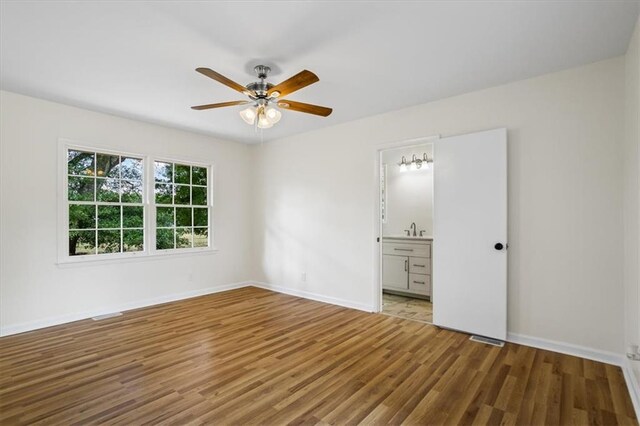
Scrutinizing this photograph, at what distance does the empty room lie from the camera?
2.19 m

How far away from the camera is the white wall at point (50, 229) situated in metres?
3.50

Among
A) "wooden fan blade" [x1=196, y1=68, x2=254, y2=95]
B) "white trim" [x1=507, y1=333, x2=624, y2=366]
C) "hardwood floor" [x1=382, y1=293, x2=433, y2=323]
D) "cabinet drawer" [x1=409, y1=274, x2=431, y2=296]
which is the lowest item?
"hardwood floor" [x1=382, y1=293, x2=433, y2=323]

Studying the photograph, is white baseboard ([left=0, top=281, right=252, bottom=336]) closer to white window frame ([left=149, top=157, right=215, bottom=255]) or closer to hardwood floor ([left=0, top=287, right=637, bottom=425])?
hardwood floor ([left=0, top=287, right=637, bottom=425])

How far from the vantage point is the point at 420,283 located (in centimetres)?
493

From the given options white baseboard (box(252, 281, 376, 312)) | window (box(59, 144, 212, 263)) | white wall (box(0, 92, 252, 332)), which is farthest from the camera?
white baseboard (box(252, 281, 376, 312))

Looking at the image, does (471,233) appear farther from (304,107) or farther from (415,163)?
(415,163)

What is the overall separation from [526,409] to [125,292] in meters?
4.60

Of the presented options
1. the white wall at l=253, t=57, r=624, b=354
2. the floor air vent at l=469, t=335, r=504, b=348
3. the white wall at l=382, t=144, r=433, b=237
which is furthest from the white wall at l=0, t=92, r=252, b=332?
the floor air vent at l=469, t=335, r=504, b=348

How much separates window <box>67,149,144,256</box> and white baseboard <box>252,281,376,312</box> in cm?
213

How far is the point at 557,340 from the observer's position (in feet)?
9.76

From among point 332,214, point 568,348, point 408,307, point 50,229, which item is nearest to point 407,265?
point 408,307

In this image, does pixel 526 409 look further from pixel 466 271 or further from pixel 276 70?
pixel 276 70

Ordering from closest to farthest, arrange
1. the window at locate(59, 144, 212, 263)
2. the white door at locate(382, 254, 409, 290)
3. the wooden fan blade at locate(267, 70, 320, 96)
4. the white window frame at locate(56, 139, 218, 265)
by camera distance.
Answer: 1. the wooden fan blade at locate(267, 70, 320, 96)
2. the white window frame at locate(56, 139, 218, 265)
3. the window at locate(59, 144, 212, 263)
4. the white door at locate(382, 254, 409, 290)

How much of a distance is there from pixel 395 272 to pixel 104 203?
14.2ft
